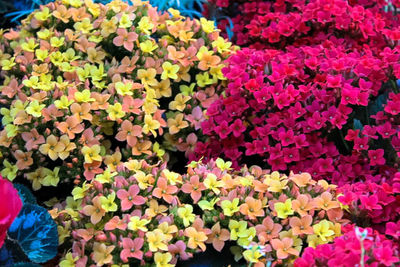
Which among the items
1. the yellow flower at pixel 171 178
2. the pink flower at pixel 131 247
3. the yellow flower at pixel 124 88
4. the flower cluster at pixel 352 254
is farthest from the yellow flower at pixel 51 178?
the flower cluster at pixel 352 254

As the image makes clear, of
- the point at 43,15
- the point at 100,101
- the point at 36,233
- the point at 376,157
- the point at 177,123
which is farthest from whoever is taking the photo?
the point at 43,15

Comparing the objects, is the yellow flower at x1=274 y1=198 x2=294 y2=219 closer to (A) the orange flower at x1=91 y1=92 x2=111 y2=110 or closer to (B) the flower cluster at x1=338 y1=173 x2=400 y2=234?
(B) the flower cluster at x1=338 y1=173 x2=400 y2=234

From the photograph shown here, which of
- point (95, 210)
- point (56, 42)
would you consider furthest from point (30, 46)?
point (95, 210)

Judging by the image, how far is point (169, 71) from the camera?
2211mm

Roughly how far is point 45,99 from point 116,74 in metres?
0.27

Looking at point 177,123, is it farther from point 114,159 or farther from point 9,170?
point 9,170

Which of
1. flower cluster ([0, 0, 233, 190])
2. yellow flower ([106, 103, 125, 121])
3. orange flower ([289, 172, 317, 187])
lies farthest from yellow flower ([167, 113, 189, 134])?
orange flower ([289, 172, 317, 187])

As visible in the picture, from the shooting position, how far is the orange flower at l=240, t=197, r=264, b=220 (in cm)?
161

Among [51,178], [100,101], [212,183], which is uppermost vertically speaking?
[100,101]

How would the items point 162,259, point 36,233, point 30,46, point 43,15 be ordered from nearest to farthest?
A: point 162,259 < point 36,233 < point 30,46 < point 43,15

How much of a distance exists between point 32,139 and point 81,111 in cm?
18

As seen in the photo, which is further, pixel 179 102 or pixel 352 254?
pixel 179 102

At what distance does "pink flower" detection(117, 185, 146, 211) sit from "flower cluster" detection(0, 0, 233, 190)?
318 mm

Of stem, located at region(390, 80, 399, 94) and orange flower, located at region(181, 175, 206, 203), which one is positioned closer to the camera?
orange flower, located at region(181, 175, 206, 203)
